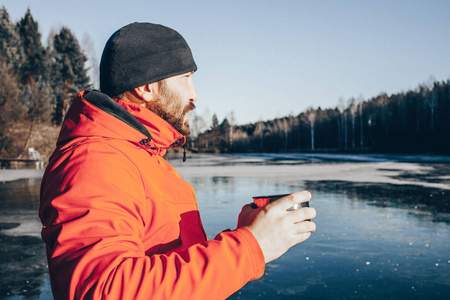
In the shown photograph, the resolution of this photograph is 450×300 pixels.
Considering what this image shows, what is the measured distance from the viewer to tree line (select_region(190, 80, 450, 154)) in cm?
5588

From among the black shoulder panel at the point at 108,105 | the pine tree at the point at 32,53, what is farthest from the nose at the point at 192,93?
the pine tree at the point at 32,53

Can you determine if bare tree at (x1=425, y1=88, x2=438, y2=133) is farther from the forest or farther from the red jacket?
the red jacket

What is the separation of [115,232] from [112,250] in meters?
0.05

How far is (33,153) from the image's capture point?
Answer: 2700 centimetres

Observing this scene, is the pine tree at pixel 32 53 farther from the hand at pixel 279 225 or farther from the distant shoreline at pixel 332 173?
the hand at pixel 279 225

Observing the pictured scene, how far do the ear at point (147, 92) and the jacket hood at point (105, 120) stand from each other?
83 mm

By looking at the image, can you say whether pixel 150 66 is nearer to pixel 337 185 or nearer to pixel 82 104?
pixel 82 104

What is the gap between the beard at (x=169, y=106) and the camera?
1.59m

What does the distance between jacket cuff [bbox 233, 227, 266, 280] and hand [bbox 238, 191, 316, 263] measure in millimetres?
15

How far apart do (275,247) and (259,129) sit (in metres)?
98.3

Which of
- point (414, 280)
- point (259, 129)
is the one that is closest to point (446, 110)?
point (259, 129)

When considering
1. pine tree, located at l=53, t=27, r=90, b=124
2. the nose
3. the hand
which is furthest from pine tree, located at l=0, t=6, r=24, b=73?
the hand

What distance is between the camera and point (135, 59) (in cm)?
153

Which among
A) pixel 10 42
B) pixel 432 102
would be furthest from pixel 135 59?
pixel 432 102
